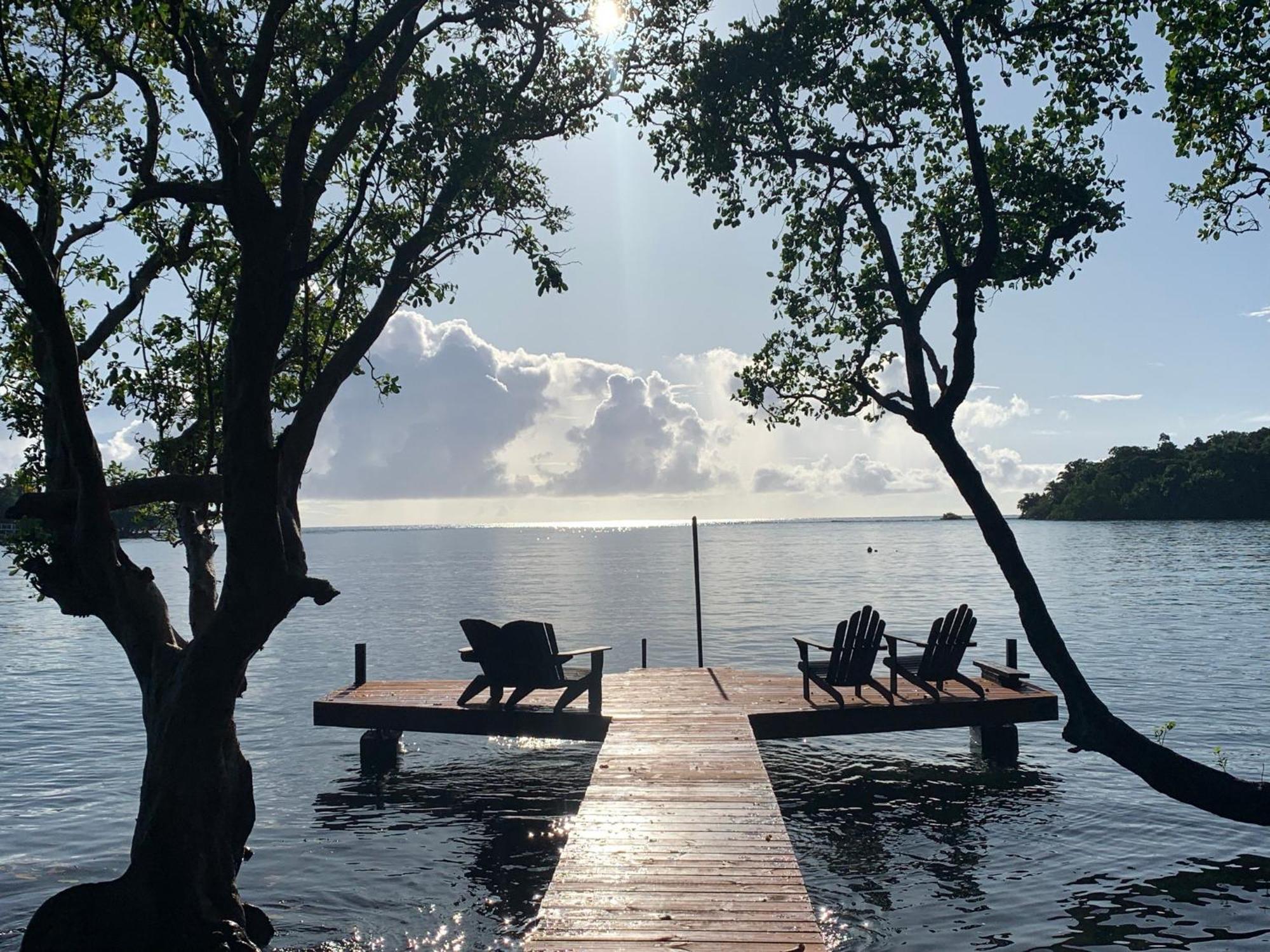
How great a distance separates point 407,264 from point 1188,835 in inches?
498

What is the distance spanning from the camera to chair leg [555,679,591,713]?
533 inches

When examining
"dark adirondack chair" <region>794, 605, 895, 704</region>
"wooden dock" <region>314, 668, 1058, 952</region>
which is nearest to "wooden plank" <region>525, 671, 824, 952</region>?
"wooden dock" <region>314, 668, 1058, 952</region>

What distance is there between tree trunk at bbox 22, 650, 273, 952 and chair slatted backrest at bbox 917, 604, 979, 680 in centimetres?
936

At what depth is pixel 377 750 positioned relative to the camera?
16656mm

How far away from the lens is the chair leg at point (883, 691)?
13.9 m

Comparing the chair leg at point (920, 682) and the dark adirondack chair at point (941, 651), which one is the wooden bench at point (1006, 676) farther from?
the chair leg at point (920, 682)

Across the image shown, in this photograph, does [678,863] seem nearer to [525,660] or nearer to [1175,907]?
[525,660]

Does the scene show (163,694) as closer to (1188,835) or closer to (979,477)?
(979,477)

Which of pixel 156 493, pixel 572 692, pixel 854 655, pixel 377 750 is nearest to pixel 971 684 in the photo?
pixel 854 655

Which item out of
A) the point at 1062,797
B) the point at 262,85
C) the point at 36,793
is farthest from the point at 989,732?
the point at 36,793

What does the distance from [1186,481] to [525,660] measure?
152 m

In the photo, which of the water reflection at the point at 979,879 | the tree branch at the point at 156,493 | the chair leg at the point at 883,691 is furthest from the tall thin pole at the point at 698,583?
the tree branch at the point at 156,493

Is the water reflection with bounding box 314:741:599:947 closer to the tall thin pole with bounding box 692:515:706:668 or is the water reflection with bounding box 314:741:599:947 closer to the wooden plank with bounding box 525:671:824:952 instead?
the wooden plank with bounding box 525:671:824:952

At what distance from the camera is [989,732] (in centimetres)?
1625
